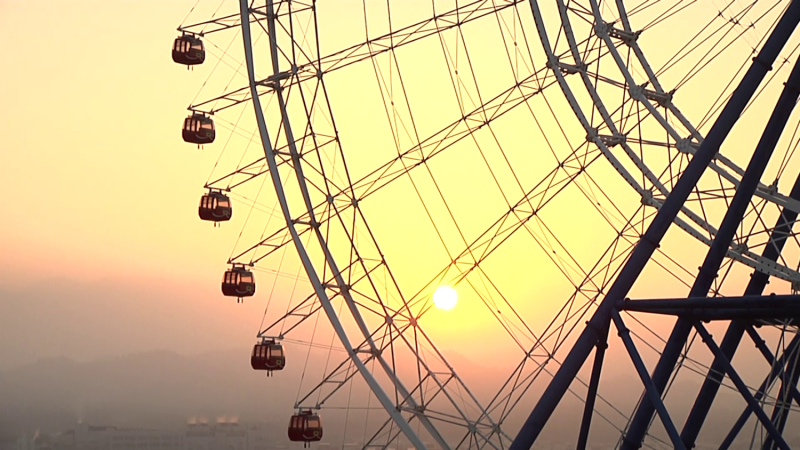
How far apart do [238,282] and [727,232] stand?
18.3 meters

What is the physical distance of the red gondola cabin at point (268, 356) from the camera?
1361 inches

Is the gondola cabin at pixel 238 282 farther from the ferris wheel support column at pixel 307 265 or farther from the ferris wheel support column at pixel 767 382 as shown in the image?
the ferris wheel support column at pixel 767 382

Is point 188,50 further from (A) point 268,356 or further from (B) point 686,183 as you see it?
(B) point 686,183

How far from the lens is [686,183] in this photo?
1983cm

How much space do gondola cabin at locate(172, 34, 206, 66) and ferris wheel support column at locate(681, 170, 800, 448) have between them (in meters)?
16.6

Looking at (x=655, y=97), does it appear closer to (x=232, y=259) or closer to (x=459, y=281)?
(x=459, y=281)

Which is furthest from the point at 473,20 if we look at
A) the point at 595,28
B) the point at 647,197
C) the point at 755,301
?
the point at 755,301

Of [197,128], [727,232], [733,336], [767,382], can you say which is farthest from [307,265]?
[727,232]

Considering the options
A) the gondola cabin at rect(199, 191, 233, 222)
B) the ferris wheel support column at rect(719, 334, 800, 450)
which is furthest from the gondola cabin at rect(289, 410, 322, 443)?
the ferris wheel support column at rect(719, 334, 800, 450)

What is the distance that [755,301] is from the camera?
16.7 m

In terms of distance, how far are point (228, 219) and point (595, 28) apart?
11759 mm

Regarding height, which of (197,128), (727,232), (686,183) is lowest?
(727,232)

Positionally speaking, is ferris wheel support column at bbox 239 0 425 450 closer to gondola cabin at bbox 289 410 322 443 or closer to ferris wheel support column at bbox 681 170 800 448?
gondola cabin at bbox 289 410 322 443

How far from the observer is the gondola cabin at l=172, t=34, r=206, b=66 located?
34438 mm
